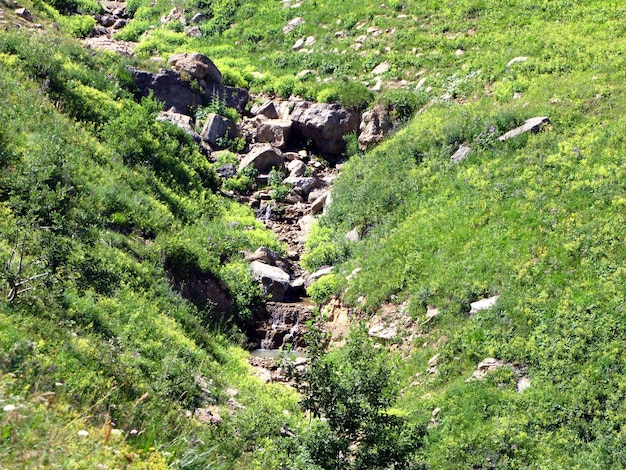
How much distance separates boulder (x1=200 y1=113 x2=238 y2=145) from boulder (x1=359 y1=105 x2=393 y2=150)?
530 centimetres

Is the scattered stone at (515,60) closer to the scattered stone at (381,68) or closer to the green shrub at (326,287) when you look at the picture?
the scattered stone at (381,68)

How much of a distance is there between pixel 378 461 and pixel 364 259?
998 cm

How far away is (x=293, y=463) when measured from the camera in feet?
27.0

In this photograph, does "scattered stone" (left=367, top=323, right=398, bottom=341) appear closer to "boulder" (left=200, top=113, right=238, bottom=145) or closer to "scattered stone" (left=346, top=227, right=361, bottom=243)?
"scattered stone" (left=346, top=227, right=361, bottom=243)

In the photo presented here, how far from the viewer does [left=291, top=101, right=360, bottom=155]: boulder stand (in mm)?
25375

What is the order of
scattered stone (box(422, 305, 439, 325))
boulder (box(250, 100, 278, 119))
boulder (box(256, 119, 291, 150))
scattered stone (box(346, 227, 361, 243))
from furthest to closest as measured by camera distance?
boulder (box(250, 100, 278, 119)) < boulder (box(256, 119, 291, 150)) < scattered stone (box(346, 227, 361, 243)) < scattered stone (box(422, 305, 439, 325))

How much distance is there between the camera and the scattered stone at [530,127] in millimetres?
18188

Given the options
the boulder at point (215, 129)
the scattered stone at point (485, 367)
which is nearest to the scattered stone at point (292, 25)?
the boulder at point (215, 129)

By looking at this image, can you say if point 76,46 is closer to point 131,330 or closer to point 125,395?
point 131,330

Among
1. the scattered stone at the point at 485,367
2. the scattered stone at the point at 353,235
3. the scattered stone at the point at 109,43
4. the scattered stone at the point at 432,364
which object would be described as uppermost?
the scattered stone at the point at 109,43

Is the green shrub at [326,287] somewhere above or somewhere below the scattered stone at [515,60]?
below

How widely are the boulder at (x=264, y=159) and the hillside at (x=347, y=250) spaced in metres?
0.59

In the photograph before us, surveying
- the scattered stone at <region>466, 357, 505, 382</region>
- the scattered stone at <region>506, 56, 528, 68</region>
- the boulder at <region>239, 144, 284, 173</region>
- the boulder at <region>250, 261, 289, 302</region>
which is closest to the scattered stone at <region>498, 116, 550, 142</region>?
the scattered stone at <region>506, 56, 528, 68</region>

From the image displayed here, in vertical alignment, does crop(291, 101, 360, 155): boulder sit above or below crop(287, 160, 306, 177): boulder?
above
